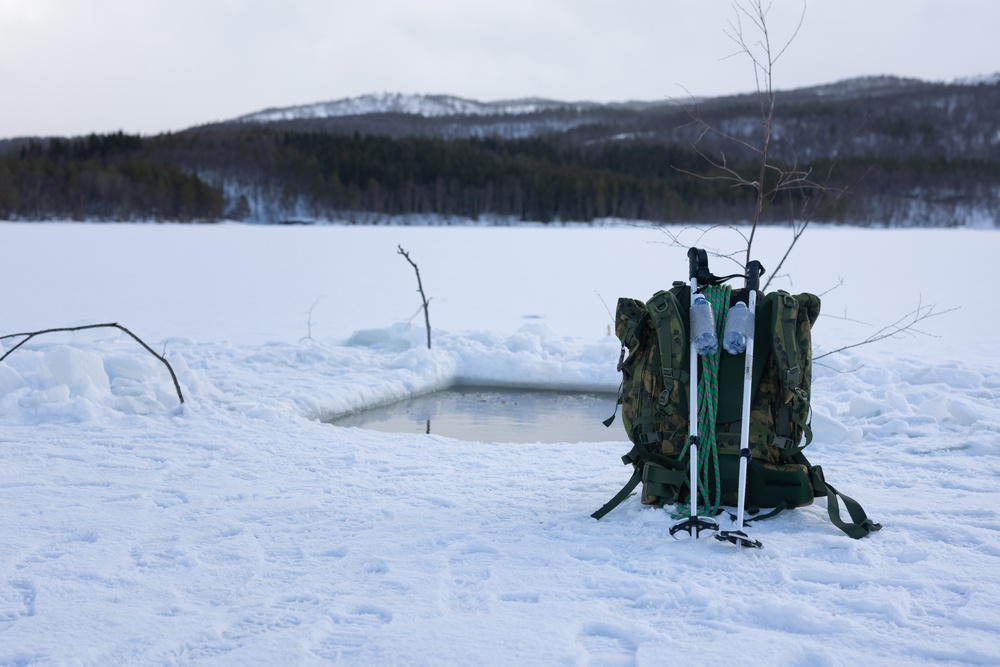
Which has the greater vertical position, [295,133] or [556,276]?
[295,133]

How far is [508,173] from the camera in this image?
10831 centimetres

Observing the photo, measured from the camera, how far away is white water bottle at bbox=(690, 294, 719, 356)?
3504mm

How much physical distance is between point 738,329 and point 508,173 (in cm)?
10682

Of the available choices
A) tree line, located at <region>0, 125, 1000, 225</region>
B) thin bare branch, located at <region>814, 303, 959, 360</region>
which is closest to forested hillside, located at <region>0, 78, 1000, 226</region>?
tree line, located at <region>0, 125, 1000, 225</region>

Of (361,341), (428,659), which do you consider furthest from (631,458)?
(361,341)

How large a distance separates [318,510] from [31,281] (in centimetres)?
1830

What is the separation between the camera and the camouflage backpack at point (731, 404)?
141 inches

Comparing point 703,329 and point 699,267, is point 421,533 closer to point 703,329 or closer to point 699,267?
point 703,329

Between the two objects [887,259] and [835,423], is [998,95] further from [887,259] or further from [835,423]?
[835,423]

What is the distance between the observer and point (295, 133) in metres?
123

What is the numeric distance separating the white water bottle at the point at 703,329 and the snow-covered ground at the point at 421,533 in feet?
2.56

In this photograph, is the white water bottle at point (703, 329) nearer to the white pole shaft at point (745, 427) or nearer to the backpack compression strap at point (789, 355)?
the white pole shaft at point (745, 427)

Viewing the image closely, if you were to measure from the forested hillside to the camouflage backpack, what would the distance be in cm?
7622

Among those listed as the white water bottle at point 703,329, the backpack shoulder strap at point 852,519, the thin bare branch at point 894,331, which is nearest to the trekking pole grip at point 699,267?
the white water bottle at point 703,329
